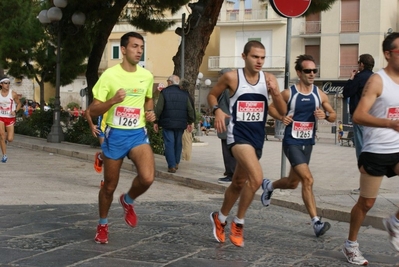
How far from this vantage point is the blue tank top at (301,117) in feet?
25.7

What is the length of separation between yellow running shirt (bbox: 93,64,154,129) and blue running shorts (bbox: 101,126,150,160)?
0.05 m

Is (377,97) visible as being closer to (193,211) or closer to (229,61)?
(193,211)

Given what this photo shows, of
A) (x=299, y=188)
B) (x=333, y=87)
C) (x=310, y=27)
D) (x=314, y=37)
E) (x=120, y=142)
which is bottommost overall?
(x=299, y=188)

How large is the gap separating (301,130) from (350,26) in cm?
4394

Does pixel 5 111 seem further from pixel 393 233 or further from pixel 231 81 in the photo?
pixel 393 233

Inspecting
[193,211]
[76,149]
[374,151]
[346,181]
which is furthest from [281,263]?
[76,149]

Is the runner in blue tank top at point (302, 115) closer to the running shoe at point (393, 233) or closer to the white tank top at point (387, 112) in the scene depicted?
the running shoe at point (393, 233)

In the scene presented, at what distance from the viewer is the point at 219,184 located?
1176cm

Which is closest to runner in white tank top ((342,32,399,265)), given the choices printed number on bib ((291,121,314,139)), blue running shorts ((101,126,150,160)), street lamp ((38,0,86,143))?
printed number on bib ((291,121,314,139))

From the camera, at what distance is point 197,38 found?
62.3 feet

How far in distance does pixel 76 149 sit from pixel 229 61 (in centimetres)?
3695

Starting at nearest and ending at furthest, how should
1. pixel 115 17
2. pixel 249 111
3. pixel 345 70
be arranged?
pixel 249 111, pixel 115 17, pixel 345 70

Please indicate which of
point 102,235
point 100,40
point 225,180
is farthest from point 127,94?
point 100,40

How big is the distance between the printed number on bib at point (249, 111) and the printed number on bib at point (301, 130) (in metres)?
A: 0.98
